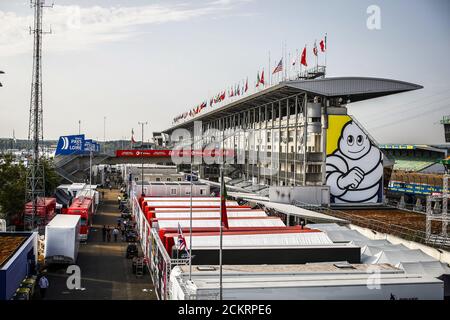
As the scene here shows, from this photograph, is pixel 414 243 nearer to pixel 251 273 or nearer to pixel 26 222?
pixel 251 273

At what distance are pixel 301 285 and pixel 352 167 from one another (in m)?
28.8

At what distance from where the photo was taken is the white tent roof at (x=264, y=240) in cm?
1989

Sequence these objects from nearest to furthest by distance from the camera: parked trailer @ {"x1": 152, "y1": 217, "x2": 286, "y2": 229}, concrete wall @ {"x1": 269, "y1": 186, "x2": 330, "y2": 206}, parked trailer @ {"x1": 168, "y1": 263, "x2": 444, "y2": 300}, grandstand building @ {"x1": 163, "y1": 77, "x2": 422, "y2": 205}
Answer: parked trailer @ {"x1": 168, "y1": 263, "x2": 444, "y2": 300} → parked trailer @ {"x1": 152, "y1": 217, "x2": 286, "y2": 229} → concrete wall @ {"x1": 269, "y1": 186, "x2": 330, "y2": 206} → grandstand building @ {"x1": 163, "y1": 77, "x2": 422, "y2": 205}

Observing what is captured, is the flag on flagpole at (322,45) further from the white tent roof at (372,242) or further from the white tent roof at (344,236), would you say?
the white tent roof at (372,242)

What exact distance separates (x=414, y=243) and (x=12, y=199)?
2607 cm

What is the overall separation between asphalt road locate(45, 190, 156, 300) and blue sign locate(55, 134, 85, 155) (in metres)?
30.3

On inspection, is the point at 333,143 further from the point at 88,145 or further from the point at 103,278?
the point at 88,145

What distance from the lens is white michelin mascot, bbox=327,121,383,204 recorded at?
4116cm

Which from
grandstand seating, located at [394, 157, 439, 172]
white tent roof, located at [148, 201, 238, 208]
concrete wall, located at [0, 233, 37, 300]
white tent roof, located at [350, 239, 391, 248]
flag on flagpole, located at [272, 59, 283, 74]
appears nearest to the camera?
concrete wall, located at [0, 233, 37, 300]

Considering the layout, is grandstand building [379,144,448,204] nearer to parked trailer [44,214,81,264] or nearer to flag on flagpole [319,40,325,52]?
flag on flagpole [319,40,325,52]

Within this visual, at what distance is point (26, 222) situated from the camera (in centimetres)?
3456

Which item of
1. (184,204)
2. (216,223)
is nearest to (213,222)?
(216,223)

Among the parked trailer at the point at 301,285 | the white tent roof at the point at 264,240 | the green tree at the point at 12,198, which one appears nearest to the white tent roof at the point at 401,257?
the white tent roof at the point at 264,240

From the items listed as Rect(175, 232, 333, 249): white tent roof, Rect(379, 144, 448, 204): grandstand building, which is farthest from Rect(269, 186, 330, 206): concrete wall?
Rect(175, 232, 333, 249): white tent roof
